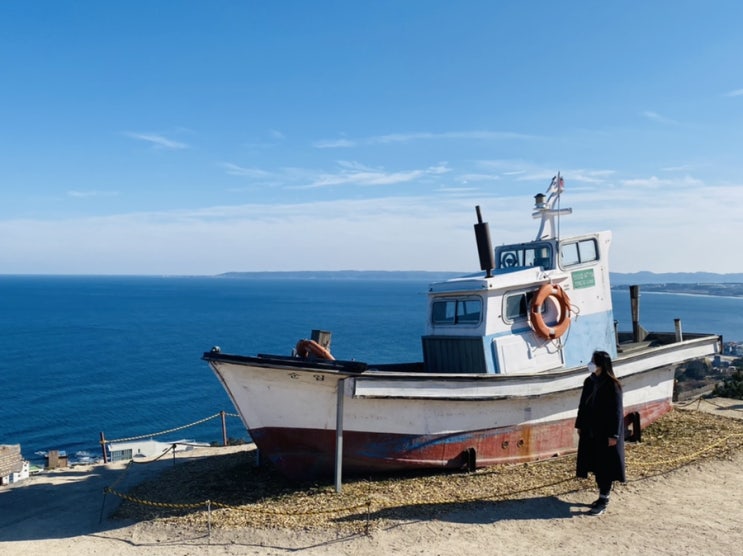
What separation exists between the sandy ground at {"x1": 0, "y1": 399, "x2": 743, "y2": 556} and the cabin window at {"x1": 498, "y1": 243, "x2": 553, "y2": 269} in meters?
4.30

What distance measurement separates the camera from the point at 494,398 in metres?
9.34

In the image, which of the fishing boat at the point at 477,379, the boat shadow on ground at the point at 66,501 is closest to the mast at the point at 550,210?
the fishing boat at the point at 477,379

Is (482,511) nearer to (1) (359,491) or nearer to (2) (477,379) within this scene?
(1) (359,491)

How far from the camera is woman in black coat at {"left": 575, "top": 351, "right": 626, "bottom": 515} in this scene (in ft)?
23.6

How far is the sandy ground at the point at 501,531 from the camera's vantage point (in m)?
6.61

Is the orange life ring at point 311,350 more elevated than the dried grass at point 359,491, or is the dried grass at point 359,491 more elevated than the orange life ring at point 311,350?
the orange life ring at point 311,350

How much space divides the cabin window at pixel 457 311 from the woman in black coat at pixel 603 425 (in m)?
2.87

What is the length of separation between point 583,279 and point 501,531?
583cm

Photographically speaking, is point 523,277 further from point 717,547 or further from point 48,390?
point 48,390

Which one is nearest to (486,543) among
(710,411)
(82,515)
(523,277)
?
(523,277)

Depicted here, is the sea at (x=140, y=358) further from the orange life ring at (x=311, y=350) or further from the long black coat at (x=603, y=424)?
the long black coat at (x=603, y=424)

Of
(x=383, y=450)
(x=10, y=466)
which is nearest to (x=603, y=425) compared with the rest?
(x=383, y=450)

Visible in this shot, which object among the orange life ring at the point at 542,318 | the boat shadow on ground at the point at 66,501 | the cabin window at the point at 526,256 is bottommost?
the boat shadow on ground at the point at 66,501

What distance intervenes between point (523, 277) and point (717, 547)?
5.08m
